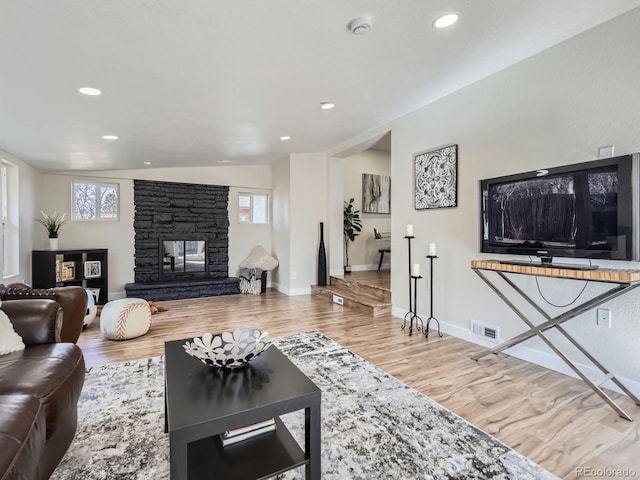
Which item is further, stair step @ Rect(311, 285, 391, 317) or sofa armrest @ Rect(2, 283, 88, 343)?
stair step @ Rect(311, 285, 391, 317)

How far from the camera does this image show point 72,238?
5148mm

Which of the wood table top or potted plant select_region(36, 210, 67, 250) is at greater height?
potted plant select_region(36, 210, 67, 250)

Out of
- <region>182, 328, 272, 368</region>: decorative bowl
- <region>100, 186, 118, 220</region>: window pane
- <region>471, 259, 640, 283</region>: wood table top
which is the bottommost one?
<region>182, 328, 272, 368</region>: decorative bowl

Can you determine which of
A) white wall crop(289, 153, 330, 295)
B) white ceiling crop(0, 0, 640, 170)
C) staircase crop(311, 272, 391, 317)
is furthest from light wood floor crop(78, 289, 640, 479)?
white ceiling crop(0, 0, 640, 170)

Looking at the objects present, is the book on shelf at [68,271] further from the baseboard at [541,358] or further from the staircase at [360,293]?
the baseboard at [541,358]

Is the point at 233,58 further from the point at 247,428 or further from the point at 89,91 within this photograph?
the point at 247,428

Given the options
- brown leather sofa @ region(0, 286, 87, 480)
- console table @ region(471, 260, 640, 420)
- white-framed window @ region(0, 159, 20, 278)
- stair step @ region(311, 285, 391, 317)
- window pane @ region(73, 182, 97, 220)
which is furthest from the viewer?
window pane @ region(73, 182, 97, 220)

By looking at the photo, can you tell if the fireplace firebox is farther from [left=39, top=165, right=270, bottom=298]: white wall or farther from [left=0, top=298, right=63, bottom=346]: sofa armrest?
[left=0, top=298, right=63, bottom=346]: sofa armrest

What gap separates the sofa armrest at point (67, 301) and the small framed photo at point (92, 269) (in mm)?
2796

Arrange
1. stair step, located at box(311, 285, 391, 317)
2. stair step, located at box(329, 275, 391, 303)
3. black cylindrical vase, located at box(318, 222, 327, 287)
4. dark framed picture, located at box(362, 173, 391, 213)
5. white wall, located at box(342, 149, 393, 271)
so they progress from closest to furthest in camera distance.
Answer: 1. stair step, located at box(311, 285, 391, 317)
2. stair step, located at box(329, 275, 391, 303)
3. black cylindrical vase, located at box(318, 222, 327, 287)
4. white wall, located at box(342, 149, 393, 271)
5. dark framed picture, located at box(362, 173, 391, 213)

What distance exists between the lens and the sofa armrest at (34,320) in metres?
1.82

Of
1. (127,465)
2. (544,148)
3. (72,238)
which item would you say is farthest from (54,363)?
(72,238)

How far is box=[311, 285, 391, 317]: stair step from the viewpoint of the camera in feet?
14.1

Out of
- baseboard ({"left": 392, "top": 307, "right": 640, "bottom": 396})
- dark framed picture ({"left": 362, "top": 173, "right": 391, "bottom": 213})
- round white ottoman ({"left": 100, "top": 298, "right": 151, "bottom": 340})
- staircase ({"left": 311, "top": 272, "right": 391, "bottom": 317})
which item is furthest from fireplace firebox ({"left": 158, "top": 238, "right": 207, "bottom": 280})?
baseboard ({"left": 392, "top": 307, "right": 640, "bottom": 396})
